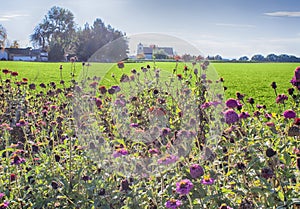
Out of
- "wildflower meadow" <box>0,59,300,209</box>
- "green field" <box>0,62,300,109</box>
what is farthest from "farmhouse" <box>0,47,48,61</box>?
"wildflower meadow" <box>0,59,300,209</box>

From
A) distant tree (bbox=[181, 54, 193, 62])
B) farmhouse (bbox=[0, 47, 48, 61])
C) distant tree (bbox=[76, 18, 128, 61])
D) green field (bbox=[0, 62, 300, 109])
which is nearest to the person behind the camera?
distant tree (bbox=[181, 54, 193, 62])

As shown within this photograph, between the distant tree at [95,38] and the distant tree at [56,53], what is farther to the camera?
the distant tree at [56,53]

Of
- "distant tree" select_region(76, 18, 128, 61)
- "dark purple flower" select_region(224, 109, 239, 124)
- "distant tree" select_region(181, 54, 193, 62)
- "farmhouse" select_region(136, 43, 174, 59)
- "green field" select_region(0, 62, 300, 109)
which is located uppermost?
"distant tree" select_region(76, 18, 128, 61)

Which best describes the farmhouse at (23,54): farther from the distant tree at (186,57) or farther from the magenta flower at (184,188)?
the magenta flower at (184,188)

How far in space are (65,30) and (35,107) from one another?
224 feet

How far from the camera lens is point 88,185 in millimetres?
2457

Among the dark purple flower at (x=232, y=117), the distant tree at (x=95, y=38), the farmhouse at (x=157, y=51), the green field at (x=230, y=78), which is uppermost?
the distant tree at (x=95, y=38)

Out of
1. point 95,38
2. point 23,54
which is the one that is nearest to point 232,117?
point 95,38

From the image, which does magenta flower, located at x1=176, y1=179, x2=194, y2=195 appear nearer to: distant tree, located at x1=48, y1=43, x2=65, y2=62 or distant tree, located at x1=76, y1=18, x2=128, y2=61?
distant tree, located at x1=76, y1=18, x2=128, y2=61

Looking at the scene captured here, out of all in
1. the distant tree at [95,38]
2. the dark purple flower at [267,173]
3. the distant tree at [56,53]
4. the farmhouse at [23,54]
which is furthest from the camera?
the farmhouse at [23,54]

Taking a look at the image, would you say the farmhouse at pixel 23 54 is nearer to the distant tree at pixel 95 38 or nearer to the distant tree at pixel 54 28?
the distant tree at pixel 54 28

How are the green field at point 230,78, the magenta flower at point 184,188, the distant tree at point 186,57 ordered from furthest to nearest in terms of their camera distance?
the green field at point 230,78 < the distant tree at point 186,57 < the magenta flower at point 184,188

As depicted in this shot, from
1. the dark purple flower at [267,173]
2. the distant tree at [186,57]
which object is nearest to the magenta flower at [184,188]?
the dark purple flower at [267,173]

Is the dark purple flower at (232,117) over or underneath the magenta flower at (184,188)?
over
